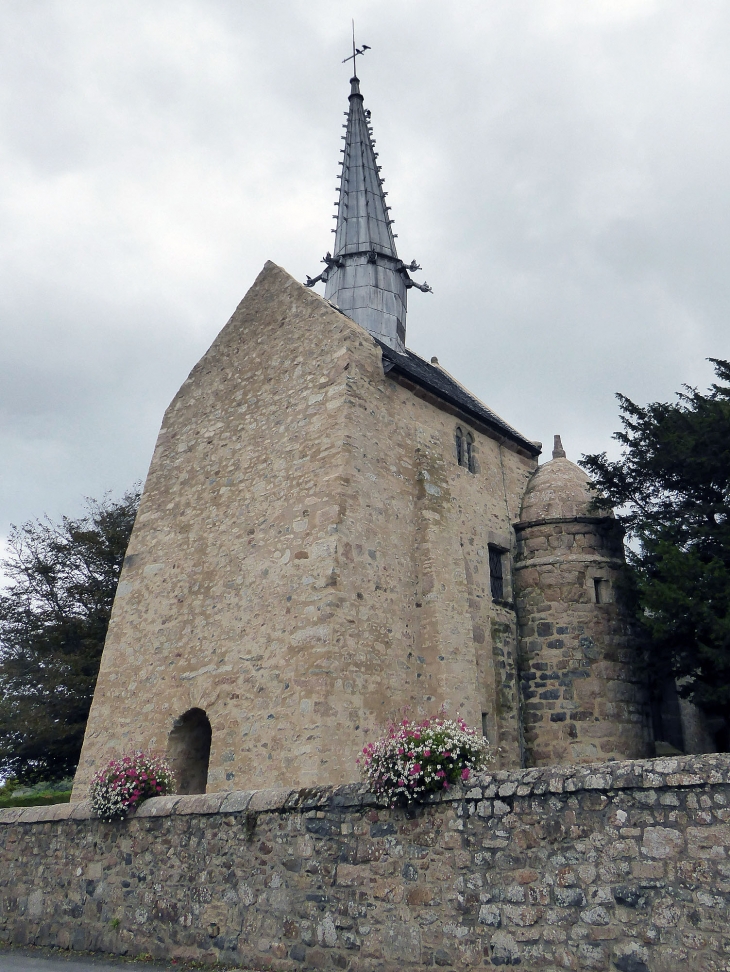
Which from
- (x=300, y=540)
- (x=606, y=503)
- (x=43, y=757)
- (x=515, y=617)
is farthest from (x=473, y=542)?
(x=43, y=757)

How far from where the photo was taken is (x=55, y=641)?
69.5ft

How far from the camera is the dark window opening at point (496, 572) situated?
16.4 metres

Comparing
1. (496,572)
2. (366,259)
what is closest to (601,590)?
(496,572)

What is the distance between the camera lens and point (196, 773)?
14266mm

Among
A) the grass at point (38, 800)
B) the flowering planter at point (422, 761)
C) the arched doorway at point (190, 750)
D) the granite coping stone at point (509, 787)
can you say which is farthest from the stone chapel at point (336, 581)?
the grass at point (38, 800)

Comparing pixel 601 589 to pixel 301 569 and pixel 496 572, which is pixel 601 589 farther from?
pixel 301 569

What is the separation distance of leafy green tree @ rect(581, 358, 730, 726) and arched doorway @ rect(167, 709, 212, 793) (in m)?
8.39

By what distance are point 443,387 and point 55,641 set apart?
12574 mm

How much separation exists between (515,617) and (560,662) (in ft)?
4.46

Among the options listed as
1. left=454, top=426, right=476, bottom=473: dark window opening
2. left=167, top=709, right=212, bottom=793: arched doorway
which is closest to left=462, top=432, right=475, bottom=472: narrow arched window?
left=454, top=426, right=476, bottom=473: dark window opening

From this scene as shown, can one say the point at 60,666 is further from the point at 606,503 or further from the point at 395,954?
the point at 395,954

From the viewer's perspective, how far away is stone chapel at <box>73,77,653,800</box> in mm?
12719

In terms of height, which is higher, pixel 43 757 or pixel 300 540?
pixel 300 540

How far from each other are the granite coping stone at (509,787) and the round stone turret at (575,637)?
808 centimetres
